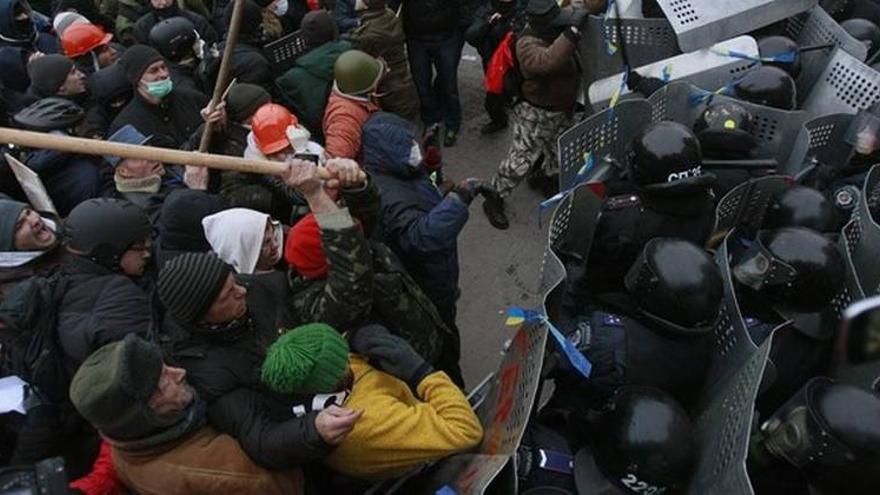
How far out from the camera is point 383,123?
3.62 m

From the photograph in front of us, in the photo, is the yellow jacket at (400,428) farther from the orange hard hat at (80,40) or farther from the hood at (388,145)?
the orange hard hat at (80,40)

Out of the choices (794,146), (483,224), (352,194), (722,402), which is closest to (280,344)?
(352,194)

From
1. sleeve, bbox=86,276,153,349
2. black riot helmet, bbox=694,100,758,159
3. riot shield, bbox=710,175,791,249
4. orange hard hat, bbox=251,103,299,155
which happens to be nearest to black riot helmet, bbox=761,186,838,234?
riot shield, bbox=710,175,791,249

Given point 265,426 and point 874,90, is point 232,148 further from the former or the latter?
point 874,90

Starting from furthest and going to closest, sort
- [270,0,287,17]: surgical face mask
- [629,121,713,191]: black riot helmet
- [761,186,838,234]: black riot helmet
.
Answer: [270,0,287,17]: surgical face mask, [761,186,838,234]: black riot helmet, [629,121,713,191]: black riot helmet

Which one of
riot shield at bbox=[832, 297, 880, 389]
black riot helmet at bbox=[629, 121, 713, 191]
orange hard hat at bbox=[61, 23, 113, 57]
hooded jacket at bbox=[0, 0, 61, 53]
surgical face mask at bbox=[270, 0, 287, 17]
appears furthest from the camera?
surgical face mask at bbox=[270, 0, 287, 17]

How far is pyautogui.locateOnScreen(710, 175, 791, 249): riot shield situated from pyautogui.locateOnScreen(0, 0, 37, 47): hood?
5534 millimetres

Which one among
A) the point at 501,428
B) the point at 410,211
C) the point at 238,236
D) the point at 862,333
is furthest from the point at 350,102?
the point at 862,333

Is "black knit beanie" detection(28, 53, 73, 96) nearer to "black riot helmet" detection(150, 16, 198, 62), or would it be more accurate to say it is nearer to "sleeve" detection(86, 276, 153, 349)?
"black riot helmet" detection(150, 16, 198, 62)

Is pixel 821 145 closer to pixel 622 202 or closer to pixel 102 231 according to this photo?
pixel 622 202

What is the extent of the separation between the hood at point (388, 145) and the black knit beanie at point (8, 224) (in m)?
1.71

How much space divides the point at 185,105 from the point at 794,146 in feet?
13.1

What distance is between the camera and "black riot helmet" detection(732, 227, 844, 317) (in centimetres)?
280

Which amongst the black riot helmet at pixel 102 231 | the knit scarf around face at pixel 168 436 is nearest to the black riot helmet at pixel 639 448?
the knit scarf around face at pixel 168 436
